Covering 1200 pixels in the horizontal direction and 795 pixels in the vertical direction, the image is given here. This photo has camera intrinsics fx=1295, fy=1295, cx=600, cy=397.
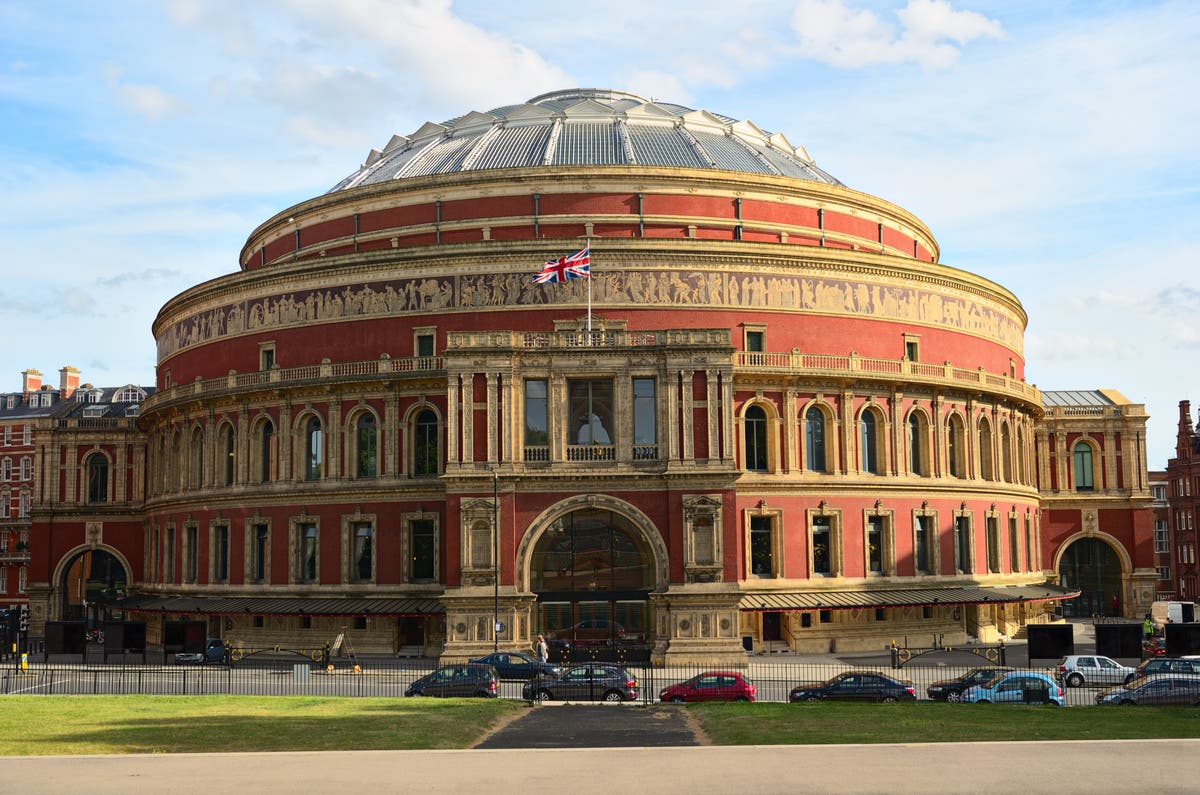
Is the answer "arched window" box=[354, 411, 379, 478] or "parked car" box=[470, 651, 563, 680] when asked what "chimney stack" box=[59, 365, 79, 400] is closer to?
"arched window" box=[354, 411, 379, 478]

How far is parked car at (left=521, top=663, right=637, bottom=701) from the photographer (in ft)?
127

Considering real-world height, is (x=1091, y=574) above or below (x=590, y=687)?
above

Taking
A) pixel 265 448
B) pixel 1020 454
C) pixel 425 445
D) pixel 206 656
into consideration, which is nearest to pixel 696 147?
pixel 425 445

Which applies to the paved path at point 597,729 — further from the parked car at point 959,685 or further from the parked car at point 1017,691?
the parked car at point 1017,691

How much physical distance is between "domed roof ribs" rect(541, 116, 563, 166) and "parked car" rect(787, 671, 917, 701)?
35.2 metres

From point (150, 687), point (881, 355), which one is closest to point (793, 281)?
point (881, 355)

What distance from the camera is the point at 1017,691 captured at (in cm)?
3694

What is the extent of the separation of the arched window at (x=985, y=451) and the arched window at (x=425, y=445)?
92.1 ft

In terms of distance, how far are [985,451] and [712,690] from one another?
110 ft

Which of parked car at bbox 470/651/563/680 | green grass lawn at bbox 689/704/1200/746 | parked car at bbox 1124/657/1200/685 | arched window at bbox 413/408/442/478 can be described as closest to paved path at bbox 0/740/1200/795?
green grass lawn at bbox 689/704/1200/746

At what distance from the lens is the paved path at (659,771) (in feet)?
73.3

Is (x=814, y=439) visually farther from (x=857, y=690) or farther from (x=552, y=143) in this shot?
(x=857, y=690)

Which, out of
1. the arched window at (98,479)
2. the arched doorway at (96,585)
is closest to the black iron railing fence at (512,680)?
the arched window at (98,479)

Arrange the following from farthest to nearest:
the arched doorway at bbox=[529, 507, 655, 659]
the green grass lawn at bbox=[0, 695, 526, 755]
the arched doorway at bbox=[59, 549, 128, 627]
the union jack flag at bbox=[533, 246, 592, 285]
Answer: the arched doorway at bbox=[59, 549, 128, 627], the union jack flag at bbox=[533, 246, 592, 285], the arched doorway at bbox=[529, 507, 655, 659], the green grass lawn at bbox=[0, 695, 526, 755]
